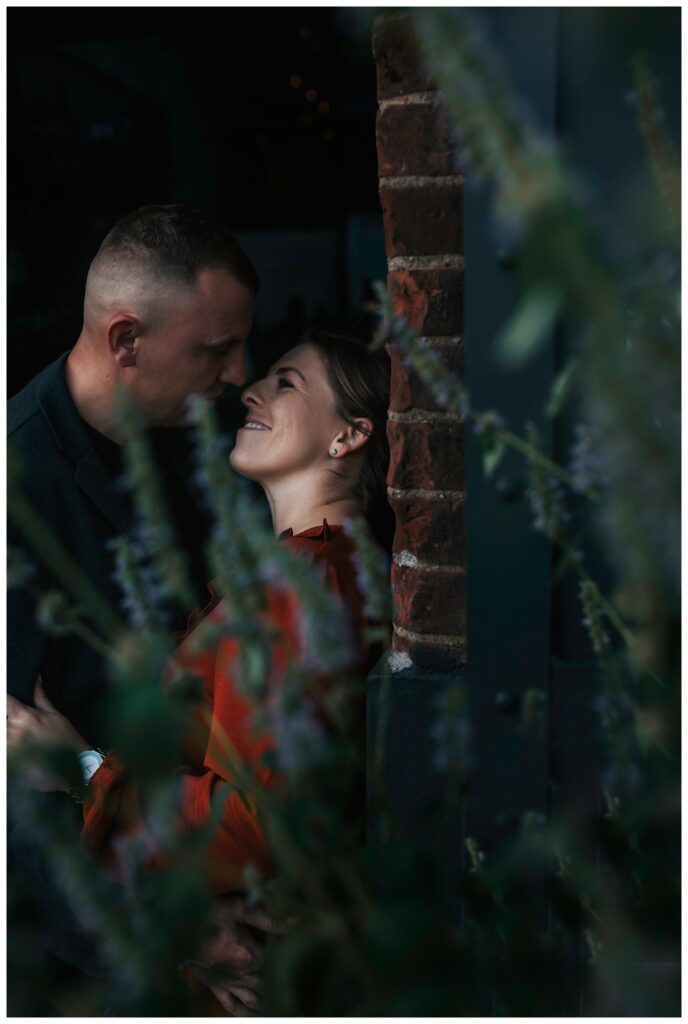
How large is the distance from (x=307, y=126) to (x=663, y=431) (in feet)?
17.8

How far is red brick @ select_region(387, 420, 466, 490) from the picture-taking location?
1301mm

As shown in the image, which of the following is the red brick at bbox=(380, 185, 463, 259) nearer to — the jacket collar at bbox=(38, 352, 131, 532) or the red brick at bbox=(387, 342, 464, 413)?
the red brick at bbox=(387, 342, 464, 413)

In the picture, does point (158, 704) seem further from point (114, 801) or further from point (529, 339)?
point (114, 801)

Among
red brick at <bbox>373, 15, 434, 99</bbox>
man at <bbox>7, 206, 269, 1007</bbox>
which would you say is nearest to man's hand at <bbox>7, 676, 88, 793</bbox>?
man at <bbox>7, 206, 269, 1007</bbox>

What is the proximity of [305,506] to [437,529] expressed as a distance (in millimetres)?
627

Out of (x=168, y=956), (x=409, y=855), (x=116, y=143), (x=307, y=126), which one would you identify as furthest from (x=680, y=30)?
(x=307, y=126)

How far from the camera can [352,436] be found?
6.36 feet

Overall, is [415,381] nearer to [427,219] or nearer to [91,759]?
[427,219]

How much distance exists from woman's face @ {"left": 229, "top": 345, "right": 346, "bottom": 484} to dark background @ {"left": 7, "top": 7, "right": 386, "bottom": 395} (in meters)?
1.92

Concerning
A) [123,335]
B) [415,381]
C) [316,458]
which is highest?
[123,335]

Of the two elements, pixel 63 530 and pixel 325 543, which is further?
pixel 63 530

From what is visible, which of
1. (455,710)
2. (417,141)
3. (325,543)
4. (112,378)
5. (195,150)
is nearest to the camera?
(455,710)

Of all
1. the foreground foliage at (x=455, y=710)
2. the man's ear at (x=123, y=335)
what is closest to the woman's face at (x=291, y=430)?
the man's ear at (x=123, y=335)

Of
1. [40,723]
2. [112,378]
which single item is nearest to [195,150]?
[112,378]
